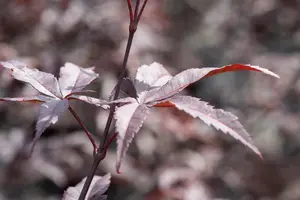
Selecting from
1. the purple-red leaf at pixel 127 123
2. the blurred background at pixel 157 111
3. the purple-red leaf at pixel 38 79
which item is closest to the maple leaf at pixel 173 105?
the purple-red leaf at pixel 127 123

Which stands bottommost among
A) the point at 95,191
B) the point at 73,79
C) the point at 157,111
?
the point at 157,111

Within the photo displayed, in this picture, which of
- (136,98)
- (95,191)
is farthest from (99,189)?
(136,98)

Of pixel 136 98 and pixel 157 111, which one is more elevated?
pixel 136 98

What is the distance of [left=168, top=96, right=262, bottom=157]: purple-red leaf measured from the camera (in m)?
0.68

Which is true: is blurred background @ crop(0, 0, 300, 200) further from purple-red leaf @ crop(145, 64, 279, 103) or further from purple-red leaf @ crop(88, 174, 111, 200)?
purple-red leaf @ crop(145, 64, 279, 103)


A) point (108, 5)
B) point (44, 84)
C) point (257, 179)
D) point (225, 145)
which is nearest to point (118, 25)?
point (108, 5)

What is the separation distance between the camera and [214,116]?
0.72 metres

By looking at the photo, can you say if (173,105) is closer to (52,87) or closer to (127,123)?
(127,123)

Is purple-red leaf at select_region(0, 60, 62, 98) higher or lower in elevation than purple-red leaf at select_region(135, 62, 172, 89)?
lower

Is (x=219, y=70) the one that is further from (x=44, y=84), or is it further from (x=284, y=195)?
(x=284, y=195)

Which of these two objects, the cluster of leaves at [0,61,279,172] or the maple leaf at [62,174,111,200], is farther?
the maple leaf at [62,174,111,200]

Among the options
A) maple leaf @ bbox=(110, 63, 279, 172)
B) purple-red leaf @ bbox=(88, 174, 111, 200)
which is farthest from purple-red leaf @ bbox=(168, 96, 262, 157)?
purple-red leaf @ bbox=(88, 174, 111, 200)

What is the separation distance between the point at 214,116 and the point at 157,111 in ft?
4.56

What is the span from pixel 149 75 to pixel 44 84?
189 mm
